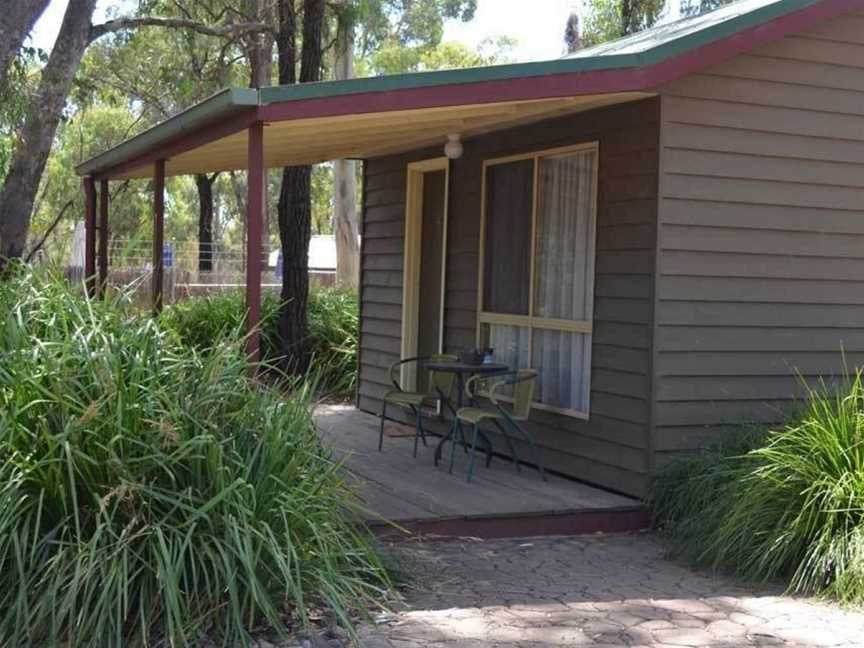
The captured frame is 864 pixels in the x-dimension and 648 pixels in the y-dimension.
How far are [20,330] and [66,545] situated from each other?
1.08 meters

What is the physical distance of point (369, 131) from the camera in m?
7.36

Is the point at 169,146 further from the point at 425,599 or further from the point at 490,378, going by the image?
the point at 425,599

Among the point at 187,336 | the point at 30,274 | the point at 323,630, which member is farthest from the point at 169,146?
the point at 187,336

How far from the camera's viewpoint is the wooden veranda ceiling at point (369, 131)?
20.9 ft

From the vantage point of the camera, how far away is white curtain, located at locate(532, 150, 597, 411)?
7141mm

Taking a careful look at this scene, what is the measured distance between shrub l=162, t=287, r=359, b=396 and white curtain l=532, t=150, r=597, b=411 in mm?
4770

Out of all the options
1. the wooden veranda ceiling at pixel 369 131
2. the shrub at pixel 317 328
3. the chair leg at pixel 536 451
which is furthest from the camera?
the shrub at pixel 317 328

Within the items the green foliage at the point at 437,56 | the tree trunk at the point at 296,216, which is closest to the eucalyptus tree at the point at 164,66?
the green foliage at the point at 437,56

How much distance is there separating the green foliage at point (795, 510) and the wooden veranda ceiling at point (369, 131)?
2.17 metres

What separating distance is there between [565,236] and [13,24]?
4.00 metres

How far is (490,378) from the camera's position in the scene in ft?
25.8

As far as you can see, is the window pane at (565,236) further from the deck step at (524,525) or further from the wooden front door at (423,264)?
the wooden front door at (423,264)

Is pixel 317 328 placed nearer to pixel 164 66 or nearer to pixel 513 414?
pixel 513 414

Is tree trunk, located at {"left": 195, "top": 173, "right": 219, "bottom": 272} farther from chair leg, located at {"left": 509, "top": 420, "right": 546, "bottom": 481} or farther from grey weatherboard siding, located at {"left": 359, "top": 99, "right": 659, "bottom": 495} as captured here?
chair leg, located at {"left": 509, "top": 420, "right": 546, "bottom": 481}
